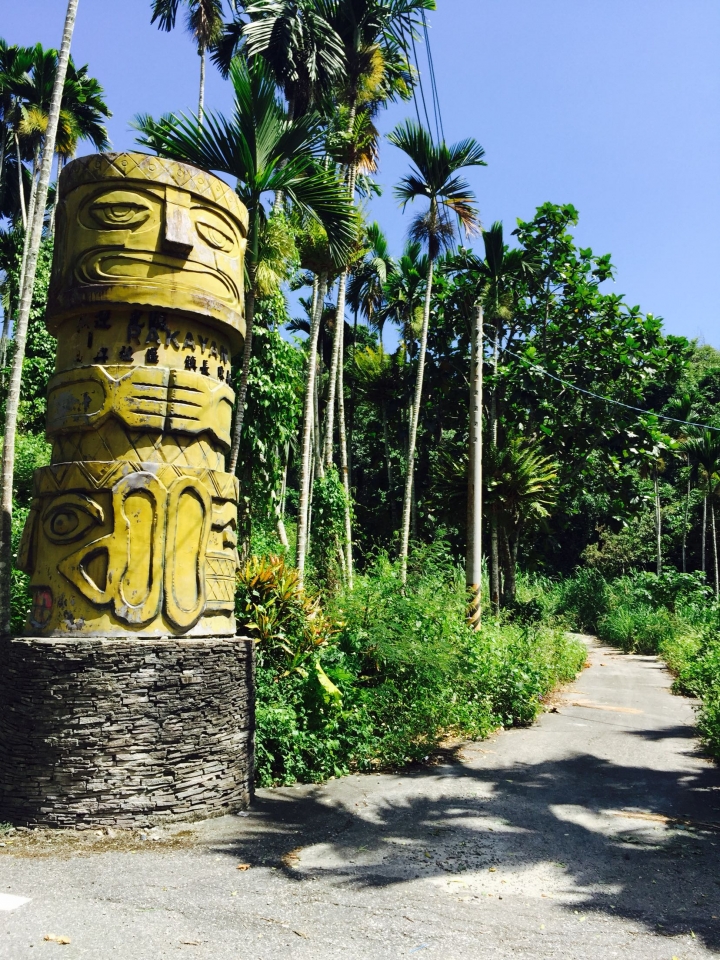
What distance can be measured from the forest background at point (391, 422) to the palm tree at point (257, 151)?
0.11ft

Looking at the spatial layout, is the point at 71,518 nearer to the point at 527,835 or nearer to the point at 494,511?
the point at 527,835

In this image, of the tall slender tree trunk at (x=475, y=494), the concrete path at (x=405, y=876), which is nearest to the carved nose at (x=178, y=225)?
the concrete path at (x=405, y=876)

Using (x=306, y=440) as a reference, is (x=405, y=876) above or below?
below

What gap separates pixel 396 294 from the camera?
2458cm

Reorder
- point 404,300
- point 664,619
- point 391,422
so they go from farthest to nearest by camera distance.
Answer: point 391,422
point 404,300
point 664,619

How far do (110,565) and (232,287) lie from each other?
2.91 meters

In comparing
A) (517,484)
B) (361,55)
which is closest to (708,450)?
(517,484)

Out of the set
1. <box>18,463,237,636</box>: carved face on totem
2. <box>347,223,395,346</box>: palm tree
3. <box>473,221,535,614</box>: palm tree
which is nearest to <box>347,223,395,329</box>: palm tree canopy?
<box>347,223,395,346</box>: palm tree

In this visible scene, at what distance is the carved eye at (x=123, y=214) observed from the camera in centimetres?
709

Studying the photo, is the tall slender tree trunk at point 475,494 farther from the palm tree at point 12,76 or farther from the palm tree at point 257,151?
the palm tree at point 12,76

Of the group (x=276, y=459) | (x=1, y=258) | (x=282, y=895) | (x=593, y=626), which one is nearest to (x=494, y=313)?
(x=276, y=459)

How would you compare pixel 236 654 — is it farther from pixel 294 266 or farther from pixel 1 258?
pixel 1 258

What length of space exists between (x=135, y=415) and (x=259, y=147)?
4.57 m

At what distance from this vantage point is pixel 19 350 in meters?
7.95
